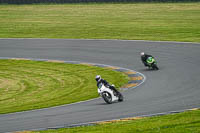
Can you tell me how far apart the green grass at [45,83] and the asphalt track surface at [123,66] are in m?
1.54

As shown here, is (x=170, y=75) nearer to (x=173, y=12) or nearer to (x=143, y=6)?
(x=173, y=12)

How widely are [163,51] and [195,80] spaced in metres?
10.3

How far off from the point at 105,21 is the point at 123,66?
24.3 metres

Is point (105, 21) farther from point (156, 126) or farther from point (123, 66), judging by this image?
point (156, 126)

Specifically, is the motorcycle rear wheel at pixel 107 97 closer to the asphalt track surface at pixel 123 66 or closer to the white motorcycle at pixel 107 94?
the white motorcycle at pixel 107 94

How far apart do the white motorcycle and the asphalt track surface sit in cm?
34

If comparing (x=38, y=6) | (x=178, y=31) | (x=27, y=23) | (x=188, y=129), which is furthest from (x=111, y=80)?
(x=38, y=6)

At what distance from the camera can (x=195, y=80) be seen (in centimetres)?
2238

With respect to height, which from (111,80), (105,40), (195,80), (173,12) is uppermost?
(173,12)

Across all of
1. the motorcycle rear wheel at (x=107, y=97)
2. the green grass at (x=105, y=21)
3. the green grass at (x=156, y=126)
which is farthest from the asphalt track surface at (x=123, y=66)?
the green grass at (x=105, y=21)

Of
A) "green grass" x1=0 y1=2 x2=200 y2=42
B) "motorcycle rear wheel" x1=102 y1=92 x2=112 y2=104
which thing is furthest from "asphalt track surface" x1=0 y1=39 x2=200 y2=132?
"green grass" x1=0 y1=2 x2=200 y2=42

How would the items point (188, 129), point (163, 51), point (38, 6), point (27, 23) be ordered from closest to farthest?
point (188, 129) → point (163, 51) → point (27, 23) → point (38, 6)

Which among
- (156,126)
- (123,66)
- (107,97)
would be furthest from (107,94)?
(123,66)

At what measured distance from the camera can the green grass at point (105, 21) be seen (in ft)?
140
